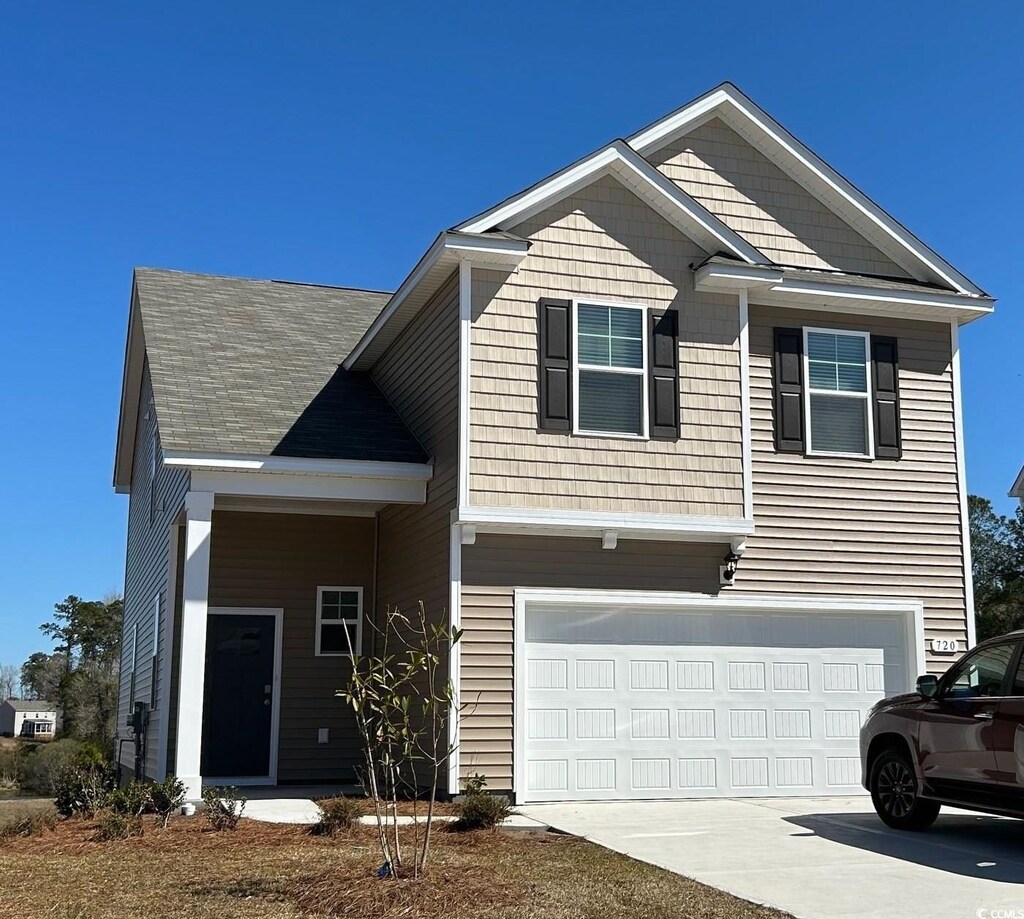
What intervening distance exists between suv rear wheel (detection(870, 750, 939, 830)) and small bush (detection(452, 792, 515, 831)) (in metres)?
3.40

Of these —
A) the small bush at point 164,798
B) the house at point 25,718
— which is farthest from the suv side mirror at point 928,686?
the house at point 25,718

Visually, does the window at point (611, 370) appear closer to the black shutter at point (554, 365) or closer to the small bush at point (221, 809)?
the black shutter at point (554, 365)

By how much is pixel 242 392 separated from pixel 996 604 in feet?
96.1

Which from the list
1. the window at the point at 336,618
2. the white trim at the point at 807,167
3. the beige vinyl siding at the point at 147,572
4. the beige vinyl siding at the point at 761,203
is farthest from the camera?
the window at the point at 336,618

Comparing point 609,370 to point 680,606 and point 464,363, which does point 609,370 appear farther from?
point 680,606

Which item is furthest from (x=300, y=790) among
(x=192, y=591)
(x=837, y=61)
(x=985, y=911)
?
(x=837, y=61)

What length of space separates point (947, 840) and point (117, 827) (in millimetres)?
7072

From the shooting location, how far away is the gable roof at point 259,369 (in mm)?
13695

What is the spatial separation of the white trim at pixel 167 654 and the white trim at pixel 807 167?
7.92 m

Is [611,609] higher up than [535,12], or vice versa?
[535,12]

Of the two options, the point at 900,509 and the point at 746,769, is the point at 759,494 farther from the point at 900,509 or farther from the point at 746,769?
the point at 746,769

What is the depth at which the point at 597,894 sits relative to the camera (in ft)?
25.6

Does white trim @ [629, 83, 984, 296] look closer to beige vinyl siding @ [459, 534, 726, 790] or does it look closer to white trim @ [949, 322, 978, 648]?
white trim @ [949, 322, 978, 648]

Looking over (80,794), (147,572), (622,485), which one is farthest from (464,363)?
(147,572)
